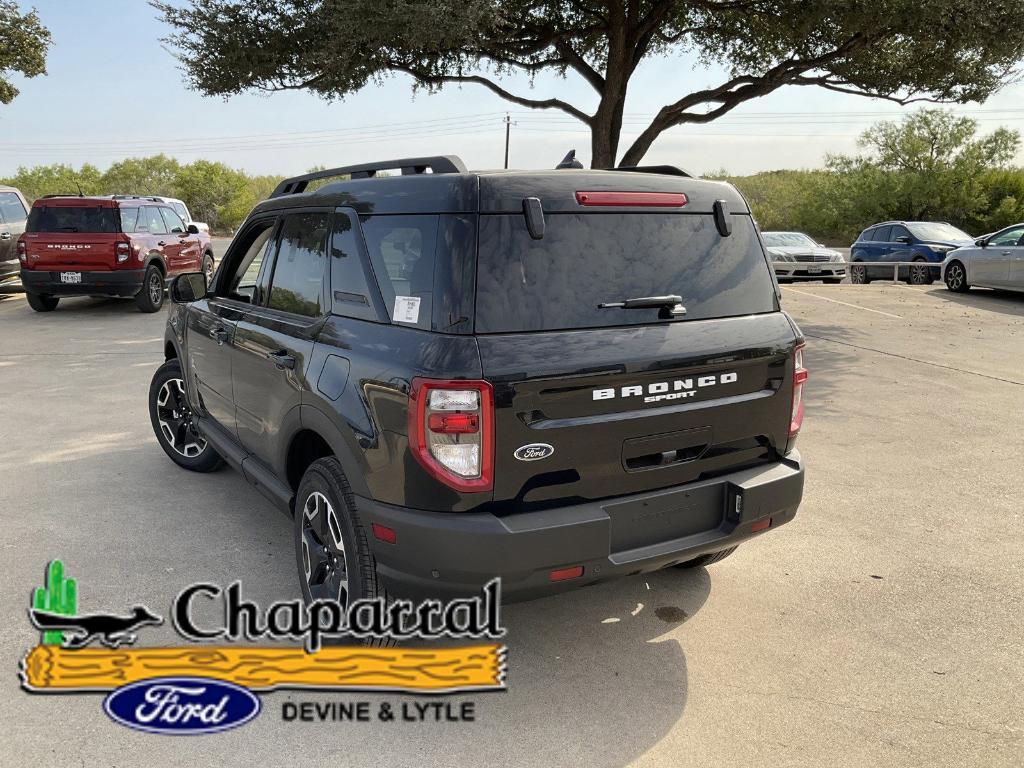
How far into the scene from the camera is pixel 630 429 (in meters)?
2.94

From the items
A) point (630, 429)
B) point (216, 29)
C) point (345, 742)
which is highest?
point (216, 29)

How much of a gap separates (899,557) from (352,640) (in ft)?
9.69

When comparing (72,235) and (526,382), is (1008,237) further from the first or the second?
(72,235)

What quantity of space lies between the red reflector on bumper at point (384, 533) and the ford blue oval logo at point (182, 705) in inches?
31.3

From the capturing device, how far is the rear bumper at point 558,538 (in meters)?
2.71

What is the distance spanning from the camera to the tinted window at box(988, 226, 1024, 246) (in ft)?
50.5

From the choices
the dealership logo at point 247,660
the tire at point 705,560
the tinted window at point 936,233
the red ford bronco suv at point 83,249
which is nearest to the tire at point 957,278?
the tinted window at point 936,233

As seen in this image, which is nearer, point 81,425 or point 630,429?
point 630,429

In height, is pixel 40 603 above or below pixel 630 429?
below

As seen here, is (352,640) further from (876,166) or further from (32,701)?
(876,166)

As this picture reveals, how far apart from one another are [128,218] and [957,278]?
15797 millimetres

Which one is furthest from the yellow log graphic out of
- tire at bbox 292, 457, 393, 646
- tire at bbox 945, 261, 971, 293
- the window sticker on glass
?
tire at bbox 945, 261, 971, 293

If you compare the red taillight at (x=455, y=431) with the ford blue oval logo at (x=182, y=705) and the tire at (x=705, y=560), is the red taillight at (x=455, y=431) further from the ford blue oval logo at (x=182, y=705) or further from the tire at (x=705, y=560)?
the tire at (x=705, y=560)

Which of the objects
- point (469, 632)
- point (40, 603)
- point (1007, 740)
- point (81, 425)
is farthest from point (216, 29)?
point (1007, 740)
